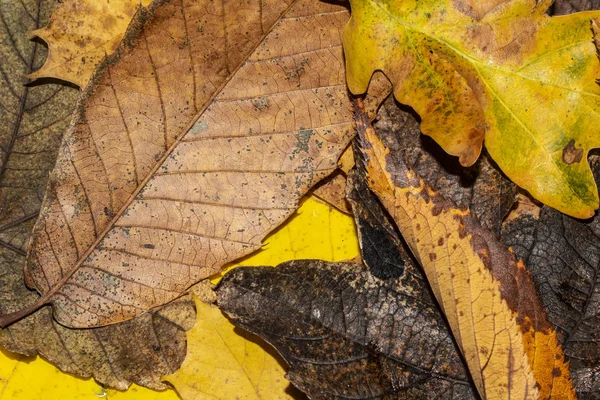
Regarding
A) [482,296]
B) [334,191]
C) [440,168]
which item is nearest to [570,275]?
[482,296]

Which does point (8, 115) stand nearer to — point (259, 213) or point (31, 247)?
point (31, 247)

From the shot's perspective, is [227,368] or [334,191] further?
[334,191]

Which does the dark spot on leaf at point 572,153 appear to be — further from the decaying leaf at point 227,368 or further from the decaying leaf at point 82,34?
the decaying leaf at point 82,34

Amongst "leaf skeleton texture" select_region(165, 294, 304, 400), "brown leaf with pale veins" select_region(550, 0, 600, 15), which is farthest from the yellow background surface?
"brown leaf with pale veins" select_region(550, 0, 600, 15)

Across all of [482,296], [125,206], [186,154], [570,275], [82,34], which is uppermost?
[82,34]

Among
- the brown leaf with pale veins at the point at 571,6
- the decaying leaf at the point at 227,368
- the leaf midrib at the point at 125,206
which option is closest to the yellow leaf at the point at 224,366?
the decaying leaf at the point at 227,368

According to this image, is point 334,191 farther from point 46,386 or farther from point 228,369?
point 46,386
